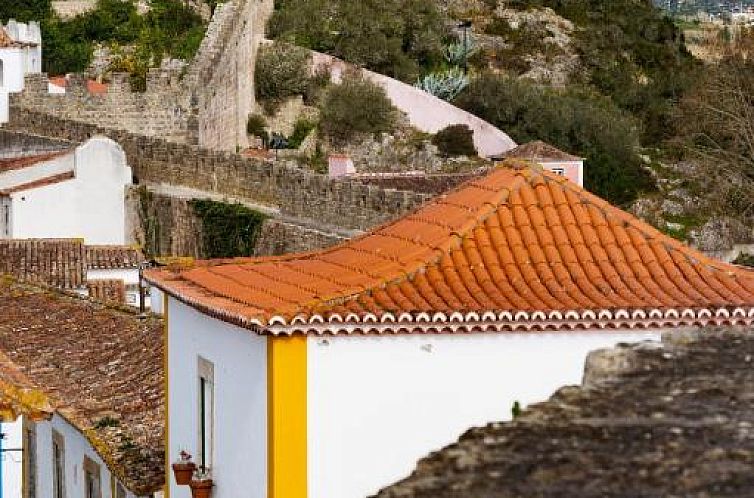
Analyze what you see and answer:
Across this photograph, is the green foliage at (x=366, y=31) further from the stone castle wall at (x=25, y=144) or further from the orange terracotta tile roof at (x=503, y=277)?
the orange terracotta tile roof at (x=503, y=277)

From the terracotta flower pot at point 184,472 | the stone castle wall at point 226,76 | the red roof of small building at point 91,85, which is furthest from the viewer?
the red roof of small building at point 91,85

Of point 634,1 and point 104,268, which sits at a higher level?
point 634,1

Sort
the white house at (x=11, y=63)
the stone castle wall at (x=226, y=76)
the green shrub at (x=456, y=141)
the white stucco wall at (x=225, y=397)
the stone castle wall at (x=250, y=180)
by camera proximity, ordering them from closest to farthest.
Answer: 1. the white stucco wall at (x=225, y=397)
2. the stone castle wall at (x=250, y=180)
3. the white house at (x=11, y=63)
4. the stone castle wall at (x=226, y=76)
5. the green shrub at (x=456, y=141)

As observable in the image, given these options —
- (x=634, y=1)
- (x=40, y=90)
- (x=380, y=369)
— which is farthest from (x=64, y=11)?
(x=380, y=369)

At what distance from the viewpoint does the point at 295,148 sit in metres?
52.7

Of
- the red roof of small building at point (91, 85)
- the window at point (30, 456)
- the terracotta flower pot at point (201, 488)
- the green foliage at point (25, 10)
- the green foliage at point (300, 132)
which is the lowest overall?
the window at point (30, 456)

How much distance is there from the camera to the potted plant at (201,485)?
43.5ft

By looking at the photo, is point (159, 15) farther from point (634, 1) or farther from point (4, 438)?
point (4, 438)

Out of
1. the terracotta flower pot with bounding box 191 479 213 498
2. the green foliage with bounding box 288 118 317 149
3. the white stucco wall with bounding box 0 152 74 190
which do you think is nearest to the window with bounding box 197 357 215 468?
the terracotta flower pot with bounding box 191 479 213 498

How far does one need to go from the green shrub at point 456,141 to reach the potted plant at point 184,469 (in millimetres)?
38657

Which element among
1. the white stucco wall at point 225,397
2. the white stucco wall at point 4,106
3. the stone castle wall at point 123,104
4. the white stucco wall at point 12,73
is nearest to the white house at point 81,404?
the white stucco wall at point 225,397

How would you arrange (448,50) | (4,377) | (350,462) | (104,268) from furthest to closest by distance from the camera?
(448,50) < (104,268) < (4,377) < (350,462)

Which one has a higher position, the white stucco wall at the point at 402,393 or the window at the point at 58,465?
the white stucco wall at the point at 402,393

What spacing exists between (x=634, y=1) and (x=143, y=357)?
54.8 m
